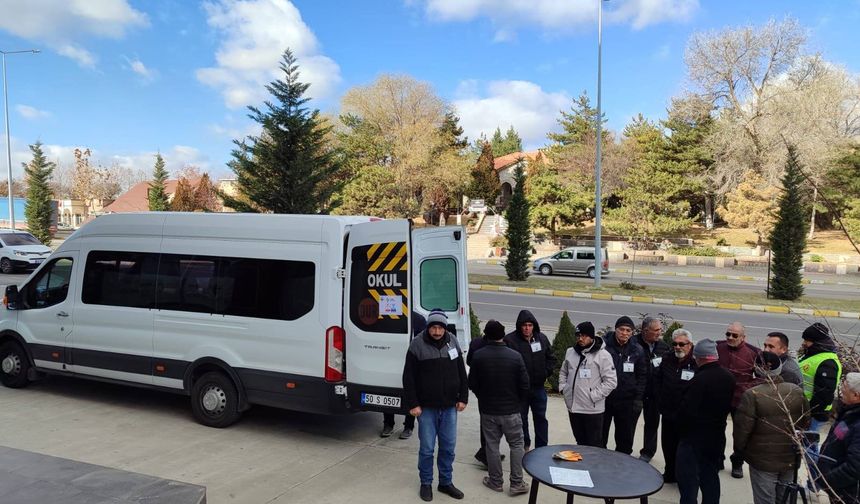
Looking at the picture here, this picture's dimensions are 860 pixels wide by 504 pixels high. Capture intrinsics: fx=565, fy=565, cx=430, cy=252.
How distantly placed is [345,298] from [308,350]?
74 cm

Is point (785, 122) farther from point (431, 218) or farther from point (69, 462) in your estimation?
point (69, 462)

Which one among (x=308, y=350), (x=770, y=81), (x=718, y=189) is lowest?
(x=308, y=350)

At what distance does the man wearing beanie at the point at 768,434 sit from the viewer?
169 inches

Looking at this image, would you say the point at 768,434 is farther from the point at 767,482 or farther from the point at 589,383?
the point at 589,383

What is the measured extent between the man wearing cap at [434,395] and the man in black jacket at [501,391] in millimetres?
221

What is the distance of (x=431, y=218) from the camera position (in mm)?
63969

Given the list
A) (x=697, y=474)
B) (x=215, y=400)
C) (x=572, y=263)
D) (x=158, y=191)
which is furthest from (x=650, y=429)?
(x=158, y=191)

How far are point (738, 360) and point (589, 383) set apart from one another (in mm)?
1489

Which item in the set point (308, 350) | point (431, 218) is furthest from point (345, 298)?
point (431, 218)

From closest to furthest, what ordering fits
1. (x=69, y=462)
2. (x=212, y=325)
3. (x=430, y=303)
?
1. (x=69, y=462)
2. (x=212, y=325)
3. (x=430, y=303)

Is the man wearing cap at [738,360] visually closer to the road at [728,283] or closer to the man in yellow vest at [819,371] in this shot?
the man in yellow vest at [819,371]

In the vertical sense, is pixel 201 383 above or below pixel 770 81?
below

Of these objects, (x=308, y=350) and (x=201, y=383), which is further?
(x=201, y=383)

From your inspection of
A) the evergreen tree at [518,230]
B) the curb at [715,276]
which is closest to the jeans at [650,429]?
the evergreen tree at [518,230]
